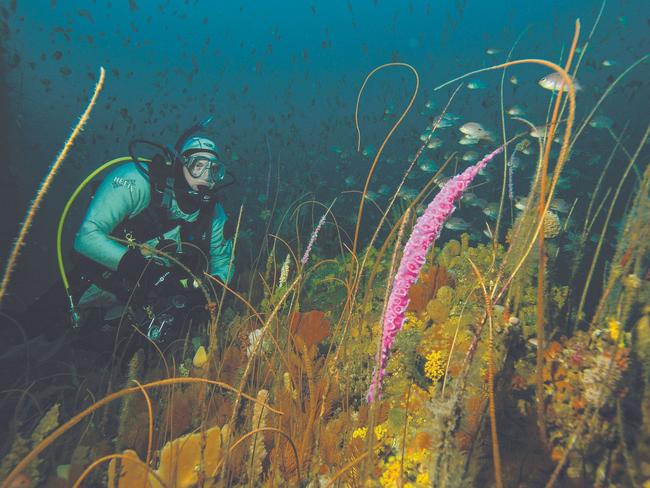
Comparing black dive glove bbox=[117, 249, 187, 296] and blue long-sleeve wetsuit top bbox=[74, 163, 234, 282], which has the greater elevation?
blue long-sleeve wetsuit top bbox=[74, 163, 234, 282]

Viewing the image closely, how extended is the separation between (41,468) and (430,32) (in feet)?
407

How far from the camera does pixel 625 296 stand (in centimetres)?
133

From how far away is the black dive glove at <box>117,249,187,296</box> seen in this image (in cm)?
385

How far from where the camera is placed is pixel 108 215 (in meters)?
3.95

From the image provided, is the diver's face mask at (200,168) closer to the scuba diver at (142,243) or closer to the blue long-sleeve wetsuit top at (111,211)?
the scuba diver at (142,243)

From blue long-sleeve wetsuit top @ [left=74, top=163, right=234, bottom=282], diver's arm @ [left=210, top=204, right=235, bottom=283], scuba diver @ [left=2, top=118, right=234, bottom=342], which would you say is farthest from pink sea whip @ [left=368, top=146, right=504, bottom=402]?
diver's arm @ [left=210, top=204, right=235, bottom=283]

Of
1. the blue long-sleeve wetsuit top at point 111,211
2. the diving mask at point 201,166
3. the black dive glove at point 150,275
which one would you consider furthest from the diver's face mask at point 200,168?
the black dive glove at point 150,275

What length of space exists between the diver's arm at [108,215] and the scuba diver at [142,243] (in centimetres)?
1

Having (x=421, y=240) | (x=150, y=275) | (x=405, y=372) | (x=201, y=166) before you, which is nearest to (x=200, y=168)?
(x=201, y=166)

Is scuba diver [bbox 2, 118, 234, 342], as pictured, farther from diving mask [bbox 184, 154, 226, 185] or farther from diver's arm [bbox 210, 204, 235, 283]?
diver's arm [bbox 210, 204, 235, 283]

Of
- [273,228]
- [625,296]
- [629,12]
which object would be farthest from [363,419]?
[629,12]

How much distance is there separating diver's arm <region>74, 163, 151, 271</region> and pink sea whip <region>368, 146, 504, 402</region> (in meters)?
3.63

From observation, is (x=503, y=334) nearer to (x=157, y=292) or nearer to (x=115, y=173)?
(x=157, y=292)

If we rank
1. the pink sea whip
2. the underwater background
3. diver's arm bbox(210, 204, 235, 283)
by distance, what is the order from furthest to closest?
diver's arm bbox(210, 204, 235, 283), the pink sea whip, the underwater background
